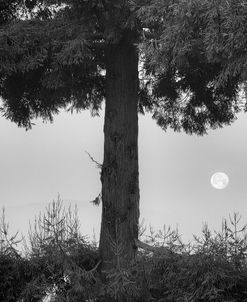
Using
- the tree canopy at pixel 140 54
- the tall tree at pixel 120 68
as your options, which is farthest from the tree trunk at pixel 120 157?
the tree canopy at pixel 140 54

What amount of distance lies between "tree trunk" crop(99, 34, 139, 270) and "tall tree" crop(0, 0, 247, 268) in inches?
0.9

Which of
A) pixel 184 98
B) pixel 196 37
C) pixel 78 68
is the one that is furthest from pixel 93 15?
pixel 184 98

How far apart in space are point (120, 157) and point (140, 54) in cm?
316

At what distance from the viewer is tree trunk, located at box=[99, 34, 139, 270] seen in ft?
39.4

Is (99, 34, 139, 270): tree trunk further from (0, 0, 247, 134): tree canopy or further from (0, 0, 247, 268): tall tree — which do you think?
(0, 0, 247, 134): tree canopy

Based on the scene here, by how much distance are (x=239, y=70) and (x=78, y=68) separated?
467cm

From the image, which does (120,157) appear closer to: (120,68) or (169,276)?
(120,68)

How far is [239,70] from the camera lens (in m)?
8.05

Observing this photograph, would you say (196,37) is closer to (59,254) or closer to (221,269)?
(221,269)

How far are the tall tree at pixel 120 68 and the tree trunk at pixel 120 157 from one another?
0.02 metres

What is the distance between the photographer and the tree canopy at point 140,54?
8.02 meters

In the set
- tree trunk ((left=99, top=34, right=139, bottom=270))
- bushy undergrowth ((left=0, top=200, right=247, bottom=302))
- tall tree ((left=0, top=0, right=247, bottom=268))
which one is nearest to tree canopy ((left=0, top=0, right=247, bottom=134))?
tall tree ((left=0, top=0, right=247, bottom=268))

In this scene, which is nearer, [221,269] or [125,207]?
[221,269]

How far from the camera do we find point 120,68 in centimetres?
1237
